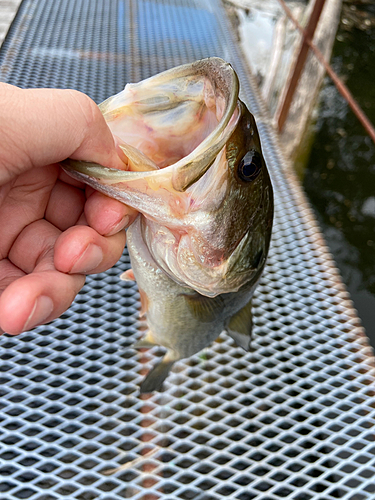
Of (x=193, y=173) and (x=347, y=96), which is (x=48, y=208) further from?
(x=347, y=96)

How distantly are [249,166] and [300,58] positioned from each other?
316 centimetres

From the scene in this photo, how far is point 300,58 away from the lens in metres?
3.55

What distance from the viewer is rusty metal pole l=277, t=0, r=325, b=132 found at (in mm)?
3080

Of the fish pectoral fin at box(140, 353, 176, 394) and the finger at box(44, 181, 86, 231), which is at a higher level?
the finger at box(44, 181, 86, 231)

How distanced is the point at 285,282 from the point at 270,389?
53 centimetres

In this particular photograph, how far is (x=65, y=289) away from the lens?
935mm

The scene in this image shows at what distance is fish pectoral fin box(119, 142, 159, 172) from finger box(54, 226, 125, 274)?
197mm

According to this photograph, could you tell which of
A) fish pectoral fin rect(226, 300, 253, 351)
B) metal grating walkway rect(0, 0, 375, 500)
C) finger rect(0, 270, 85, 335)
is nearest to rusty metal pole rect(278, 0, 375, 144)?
metal grating walkway rect(0, 0, 375, 500)

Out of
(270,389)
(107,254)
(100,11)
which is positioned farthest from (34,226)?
(100,11)

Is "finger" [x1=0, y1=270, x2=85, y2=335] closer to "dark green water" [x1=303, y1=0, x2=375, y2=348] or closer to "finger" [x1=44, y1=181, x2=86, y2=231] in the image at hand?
"finger" [x1=44, y1=181, x2=86, y2=231]

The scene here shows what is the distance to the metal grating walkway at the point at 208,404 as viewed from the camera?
1.23m

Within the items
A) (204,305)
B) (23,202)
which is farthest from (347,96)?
(23,202)

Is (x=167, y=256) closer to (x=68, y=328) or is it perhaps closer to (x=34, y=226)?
(x=34, y=226)

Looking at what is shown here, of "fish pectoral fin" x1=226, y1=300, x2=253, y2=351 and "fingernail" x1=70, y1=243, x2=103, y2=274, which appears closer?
"fingernail" x1=70, y1=243, x2=103, y2=274
